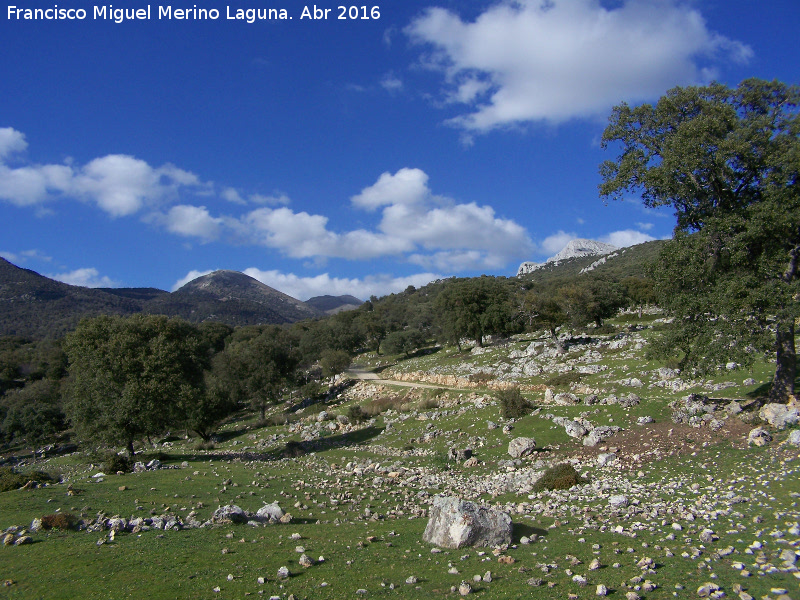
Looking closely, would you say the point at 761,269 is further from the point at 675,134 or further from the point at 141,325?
the point at 141,325

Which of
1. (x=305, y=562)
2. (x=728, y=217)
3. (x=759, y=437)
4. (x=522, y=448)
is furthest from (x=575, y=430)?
(x=305, y=562)

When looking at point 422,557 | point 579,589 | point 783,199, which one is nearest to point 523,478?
point 422,557

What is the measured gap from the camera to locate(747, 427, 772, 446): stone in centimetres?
1780

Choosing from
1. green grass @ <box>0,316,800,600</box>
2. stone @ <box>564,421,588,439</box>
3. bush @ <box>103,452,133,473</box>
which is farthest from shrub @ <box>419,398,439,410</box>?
bush @ <box>103,452,133,473</box>

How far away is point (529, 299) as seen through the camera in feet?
212

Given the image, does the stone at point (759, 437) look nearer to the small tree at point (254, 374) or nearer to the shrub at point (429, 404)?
the shrub at point (429, 404)

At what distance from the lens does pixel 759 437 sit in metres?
18.0

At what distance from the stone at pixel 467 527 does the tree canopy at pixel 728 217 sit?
13.3 metres

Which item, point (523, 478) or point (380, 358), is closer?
point (523, 478)

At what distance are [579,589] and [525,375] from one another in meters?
38.9

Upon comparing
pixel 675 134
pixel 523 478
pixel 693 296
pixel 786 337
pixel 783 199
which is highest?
pixel 675 134

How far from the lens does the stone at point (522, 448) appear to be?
77.8ft

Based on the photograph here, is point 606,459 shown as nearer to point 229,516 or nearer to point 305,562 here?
point 305,562

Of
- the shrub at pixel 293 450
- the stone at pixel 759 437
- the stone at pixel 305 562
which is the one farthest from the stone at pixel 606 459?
the shrub at pixel 293 450
